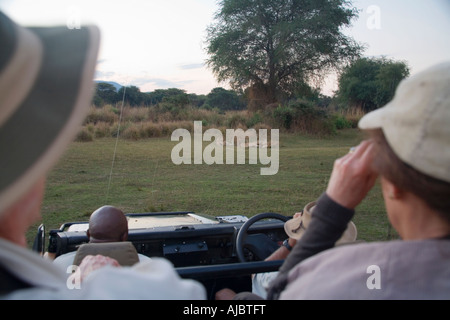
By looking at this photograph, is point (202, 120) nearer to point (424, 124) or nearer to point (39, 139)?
point (424, 124)

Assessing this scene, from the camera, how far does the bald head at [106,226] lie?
2195 millimetres

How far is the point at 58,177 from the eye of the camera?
884 centimetres

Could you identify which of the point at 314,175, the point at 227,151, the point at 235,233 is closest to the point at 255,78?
the point at 227,151

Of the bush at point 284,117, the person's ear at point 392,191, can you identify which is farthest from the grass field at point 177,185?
the person's ear at point 392,191

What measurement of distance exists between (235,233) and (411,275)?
6.55 ft

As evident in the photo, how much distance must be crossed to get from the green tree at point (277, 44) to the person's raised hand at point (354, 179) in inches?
754

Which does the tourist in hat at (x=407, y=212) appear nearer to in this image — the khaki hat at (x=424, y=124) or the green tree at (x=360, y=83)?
the khaki hat at (x=424, y=124)

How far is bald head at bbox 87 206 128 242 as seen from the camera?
2195 mm

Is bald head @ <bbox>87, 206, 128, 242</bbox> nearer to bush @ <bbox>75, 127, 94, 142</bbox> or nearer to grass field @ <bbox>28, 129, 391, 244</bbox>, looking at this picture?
grass field @ <bbox>28, 129, 391, 244</bbox>

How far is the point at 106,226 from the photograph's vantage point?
2.20 meters

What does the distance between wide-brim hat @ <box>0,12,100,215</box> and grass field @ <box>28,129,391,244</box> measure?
15.8 ft

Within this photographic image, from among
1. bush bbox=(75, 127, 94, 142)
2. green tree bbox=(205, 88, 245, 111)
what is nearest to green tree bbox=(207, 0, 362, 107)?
green tree bbox=(205, 88, 245, 111)

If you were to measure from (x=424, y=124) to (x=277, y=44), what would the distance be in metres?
19.8

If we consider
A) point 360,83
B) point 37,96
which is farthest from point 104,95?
point 37,96
